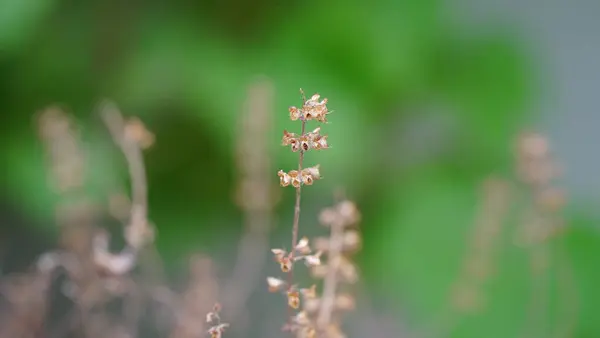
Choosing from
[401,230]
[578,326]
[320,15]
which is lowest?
[578,326]

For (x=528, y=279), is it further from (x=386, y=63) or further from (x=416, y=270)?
(x=386, y=63)

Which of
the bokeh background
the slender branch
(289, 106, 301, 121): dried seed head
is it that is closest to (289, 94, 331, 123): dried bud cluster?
(289, 106, 301, 121): dried seed head

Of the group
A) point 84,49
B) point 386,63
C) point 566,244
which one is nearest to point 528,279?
point 566,244

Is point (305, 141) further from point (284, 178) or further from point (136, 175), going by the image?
point (136, 175)

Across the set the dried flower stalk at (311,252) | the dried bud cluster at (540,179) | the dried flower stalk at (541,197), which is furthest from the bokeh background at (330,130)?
the dried flower stalk at (311,252)

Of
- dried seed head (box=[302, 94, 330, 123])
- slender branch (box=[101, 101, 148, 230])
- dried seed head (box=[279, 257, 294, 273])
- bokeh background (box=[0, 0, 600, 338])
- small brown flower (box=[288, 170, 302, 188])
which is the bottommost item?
dried seed head (box=[279, 257, 294, 273])

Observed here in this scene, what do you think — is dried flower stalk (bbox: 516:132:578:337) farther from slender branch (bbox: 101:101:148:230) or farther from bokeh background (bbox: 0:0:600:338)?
slender branch (bbox: 101:101:148:230)

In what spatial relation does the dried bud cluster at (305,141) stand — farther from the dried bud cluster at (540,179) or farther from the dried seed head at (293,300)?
the dried bud cluster at (540,179)

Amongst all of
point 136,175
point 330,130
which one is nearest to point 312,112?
point 136,175

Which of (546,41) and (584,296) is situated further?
(546,41)
